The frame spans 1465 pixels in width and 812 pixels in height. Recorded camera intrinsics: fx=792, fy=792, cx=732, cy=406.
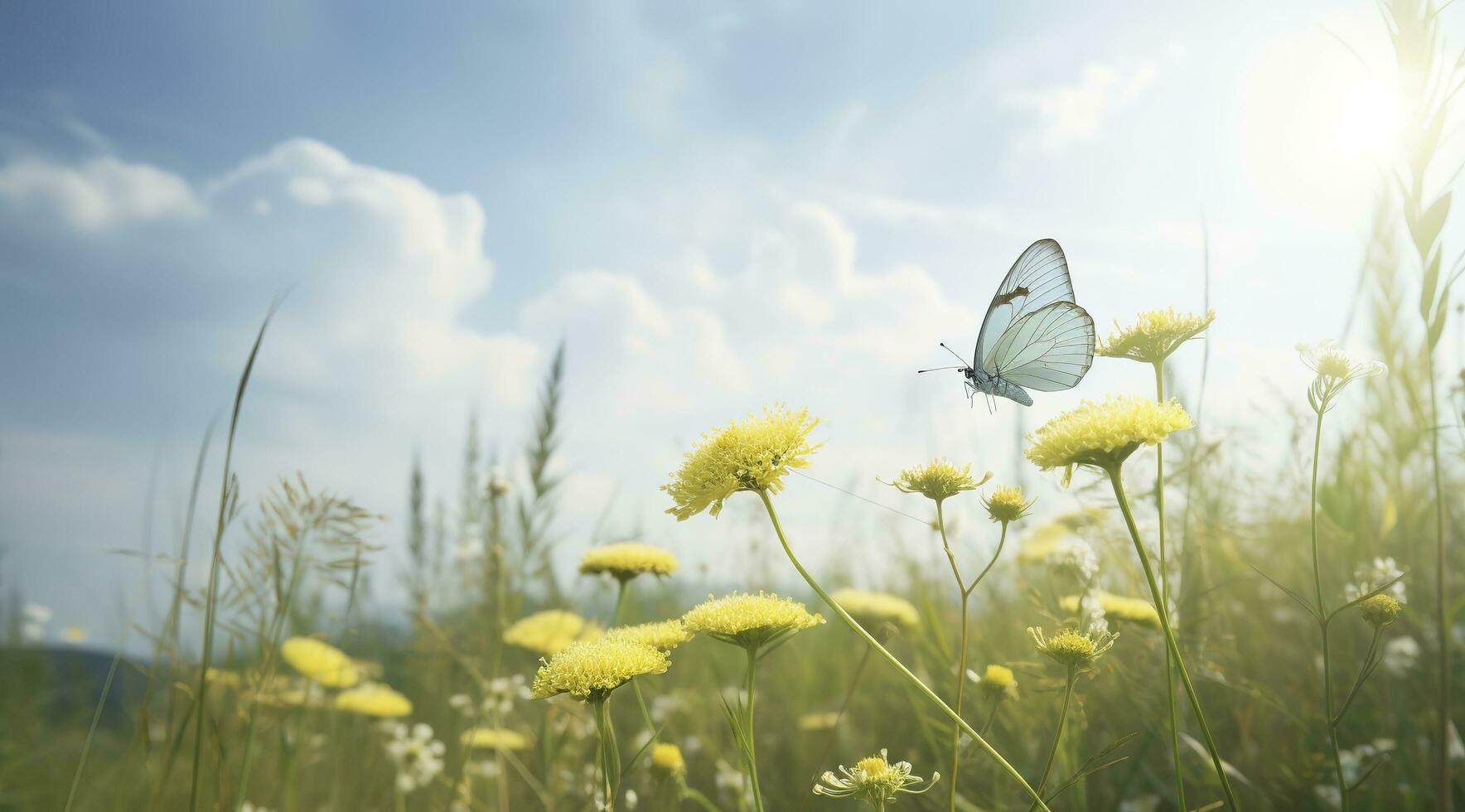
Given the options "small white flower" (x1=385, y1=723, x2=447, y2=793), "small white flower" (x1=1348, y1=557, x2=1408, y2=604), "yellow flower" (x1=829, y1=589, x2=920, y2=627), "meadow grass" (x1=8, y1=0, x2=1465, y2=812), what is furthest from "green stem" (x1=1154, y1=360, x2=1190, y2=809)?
"small white flower" (x1=385, y1=723, x2=447, y2=793)

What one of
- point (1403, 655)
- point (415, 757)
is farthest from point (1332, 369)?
point (415, 757)

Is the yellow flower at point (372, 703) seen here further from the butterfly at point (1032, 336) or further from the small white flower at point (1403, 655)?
the small white flower at point (1403, 655)

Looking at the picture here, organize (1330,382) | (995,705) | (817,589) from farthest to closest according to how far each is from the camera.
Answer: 1. (995,705)
2. (1330,382)
3. (817,589)

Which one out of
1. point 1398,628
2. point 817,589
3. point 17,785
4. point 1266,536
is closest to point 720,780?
point 817,589

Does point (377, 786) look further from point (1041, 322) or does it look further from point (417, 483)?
point (1041, 322)

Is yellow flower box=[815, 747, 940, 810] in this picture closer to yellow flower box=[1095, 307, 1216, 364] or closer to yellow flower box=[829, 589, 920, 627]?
yellow flower box=[1095, 307, 1216, 364]

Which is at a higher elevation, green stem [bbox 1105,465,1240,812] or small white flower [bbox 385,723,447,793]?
green stem [bbox 1105,465,1240,812]

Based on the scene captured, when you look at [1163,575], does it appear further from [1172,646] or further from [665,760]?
[665,760]
